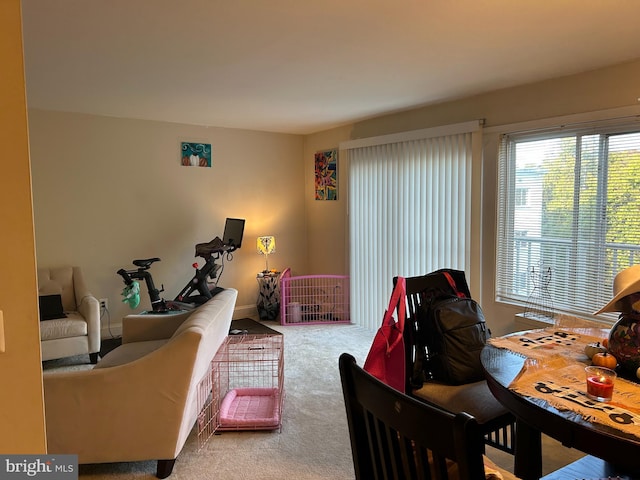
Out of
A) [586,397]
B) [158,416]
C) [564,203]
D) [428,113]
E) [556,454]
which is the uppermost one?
[428,113]

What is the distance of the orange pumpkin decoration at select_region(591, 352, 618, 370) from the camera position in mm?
1717

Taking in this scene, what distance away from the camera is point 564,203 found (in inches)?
129

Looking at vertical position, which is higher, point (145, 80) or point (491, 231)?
point (145, 80)

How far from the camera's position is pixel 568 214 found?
10.7ft

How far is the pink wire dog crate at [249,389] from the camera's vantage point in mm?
2818

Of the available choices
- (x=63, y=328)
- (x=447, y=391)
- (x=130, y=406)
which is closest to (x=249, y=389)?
(x=130, y=406)

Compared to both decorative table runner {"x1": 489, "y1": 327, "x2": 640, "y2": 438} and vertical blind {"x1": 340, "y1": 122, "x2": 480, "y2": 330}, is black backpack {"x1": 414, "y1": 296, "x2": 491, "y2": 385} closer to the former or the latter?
decorative table runner {"x1": 489, "y1": 327, "x2": 640, "y2": 438}

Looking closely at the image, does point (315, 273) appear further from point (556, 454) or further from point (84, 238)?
point (556, 454)

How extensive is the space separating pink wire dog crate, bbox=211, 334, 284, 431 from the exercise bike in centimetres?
116

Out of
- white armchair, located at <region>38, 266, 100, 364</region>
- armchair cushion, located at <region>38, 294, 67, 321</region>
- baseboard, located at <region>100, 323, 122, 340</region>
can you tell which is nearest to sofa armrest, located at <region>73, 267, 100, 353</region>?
white armchair, located at <region>38, 266, 100, 364</region>

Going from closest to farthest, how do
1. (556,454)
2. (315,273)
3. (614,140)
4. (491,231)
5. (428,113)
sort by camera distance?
(556,454) → (614,140) → (491,231) → (428,113) → (315,273)

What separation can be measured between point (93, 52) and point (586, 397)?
292 centimetres

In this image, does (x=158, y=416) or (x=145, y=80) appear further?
(x=145, y=80)

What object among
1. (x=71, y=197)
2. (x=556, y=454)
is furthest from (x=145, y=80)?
(x=556, y=454)
